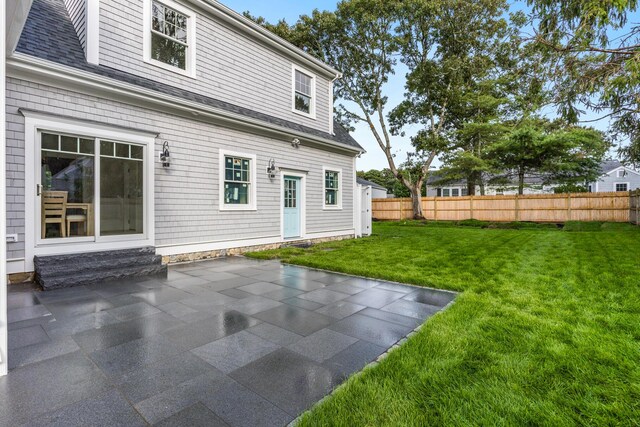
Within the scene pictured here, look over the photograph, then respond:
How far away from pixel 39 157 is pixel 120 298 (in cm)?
268

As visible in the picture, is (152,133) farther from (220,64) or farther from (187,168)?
(220,64)

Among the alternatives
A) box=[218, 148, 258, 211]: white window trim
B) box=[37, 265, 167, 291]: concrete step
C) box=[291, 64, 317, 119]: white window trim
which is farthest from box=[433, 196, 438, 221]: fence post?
box=[37, 265, 167, 291]: concrete step

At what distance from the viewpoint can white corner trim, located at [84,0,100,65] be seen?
5398mm

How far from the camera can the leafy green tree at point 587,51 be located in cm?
477

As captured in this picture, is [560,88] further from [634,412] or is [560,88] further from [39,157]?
[39,157]

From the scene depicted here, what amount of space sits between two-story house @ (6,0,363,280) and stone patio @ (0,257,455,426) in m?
1.44

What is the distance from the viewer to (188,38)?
269 inches

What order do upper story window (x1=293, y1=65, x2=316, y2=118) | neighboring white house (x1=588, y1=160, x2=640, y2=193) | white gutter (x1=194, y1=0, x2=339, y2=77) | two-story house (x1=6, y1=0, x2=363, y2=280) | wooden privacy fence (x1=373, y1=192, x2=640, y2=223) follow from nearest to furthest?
1. two-story house (x1=6, y1=0, x2=363, y2=280)
2. white gutter (x1=194, y1=0, x2=339, y2=77)
3. upper story window (x1=293, y1=65, x2=316, y2=118)
4. wooden privacy fence (x1=373, y1=192, x2=640, y2=223)
5. neighboring white house (x1=588, y1=160, x2=640, y2=193)

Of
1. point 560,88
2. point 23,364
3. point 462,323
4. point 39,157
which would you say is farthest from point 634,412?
point 39,157

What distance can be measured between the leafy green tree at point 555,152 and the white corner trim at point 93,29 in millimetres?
16469

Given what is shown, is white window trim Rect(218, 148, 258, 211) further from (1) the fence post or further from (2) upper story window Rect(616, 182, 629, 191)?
(2) upper story window Rect(616, 182, 629, 191)

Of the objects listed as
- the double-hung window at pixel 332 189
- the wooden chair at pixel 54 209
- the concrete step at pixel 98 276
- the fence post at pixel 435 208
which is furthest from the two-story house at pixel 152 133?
the fence post at pixel 435 208

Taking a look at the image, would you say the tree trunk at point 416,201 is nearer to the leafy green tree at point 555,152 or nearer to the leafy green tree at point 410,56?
the leafy green tree at point 410,56

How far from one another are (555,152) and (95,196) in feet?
66.5
